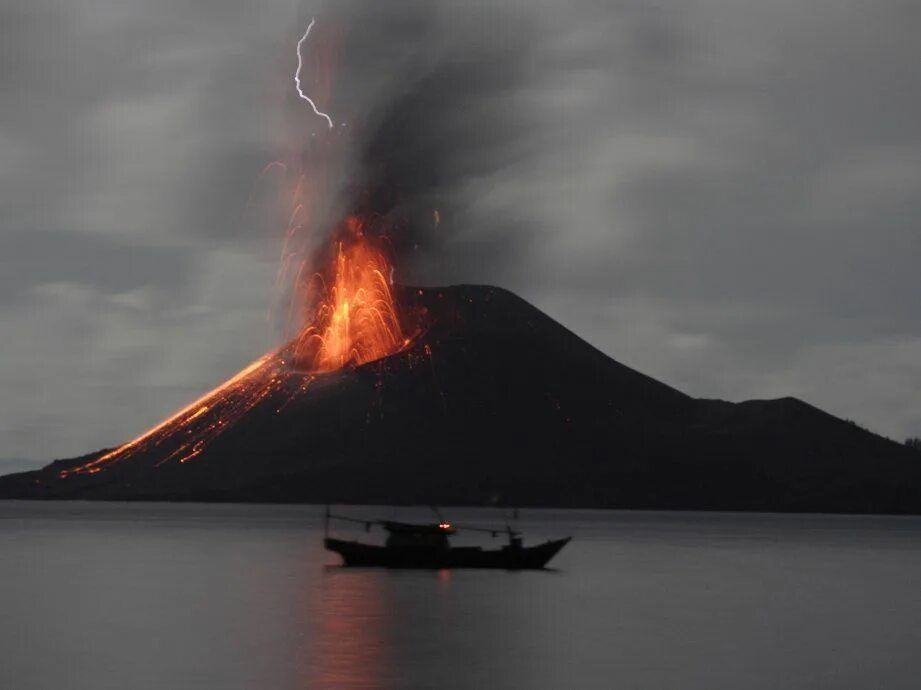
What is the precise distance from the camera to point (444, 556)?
121500 millimetres

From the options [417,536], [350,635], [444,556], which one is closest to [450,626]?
[350,635]

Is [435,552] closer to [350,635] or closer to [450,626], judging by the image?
[450,626]

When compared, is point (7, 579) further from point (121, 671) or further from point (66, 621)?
point (121, 671)

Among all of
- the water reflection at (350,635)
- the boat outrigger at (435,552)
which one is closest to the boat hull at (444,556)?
the boat outrigger at (435,552)

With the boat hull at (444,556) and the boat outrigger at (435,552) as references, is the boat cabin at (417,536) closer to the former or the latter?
the boat outrigger at (435,552)

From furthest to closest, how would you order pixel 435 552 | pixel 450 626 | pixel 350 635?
pixel 435 552, pixel 450 626, pixel 350 635

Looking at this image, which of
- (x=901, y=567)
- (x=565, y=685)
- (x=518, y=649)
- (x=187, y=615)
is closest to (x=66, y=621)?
(x=187, y=615)

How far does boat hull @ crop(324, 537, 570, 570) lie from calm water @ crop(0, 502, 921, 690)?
54.5 inches

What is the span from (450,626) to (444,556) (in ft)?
116

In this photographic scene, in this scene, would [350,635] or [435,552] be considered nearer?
[350,635]

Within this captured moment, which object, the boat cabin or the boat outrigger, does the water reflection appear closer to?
the boat outrigger

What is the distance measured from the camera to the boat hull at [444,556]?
121312mm

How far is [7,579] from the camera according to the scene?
406ft

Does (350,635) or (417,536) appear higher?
(417,536)
